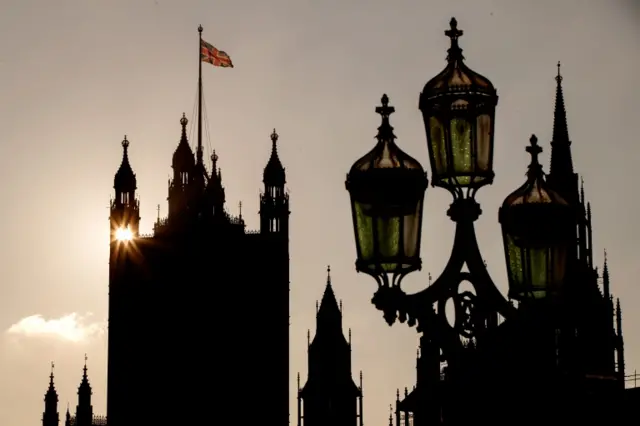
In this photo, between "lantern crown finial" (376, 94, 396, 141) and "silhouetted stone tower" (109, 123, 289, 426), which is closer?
"lantern crown finial" (376, 94, 396, 141)

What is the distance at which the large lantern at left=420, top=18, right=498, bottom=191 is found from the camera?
77.3 ft

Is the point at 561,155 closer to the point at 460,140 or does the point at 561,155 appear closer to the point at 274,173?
the point at 274,173

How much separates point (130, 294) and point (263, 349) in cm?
1042

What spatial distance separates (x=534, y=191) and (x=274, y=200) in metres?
130

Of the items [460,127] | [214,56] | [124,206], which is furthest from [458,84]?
[124,206]

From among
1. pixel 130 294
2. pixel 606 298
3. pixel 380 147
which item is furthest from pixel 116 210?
pixel 380 147

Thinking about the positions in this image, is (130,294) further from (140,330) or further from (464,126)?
(464,126)

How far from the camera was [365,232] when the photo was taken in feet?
76.4

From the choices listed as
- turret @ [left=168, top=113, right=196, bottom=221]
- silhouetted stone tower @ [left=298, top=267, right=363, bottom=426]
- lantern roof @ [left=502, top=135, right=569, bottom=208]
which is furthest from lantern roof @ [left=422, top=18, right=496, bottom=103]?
turret @ [left=168, top=113, right=196, bottom=221]

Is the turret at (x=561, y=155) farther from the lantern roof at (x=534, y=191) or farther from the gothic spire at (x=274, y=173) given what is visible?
the lantern roof at (x=534, y=191)

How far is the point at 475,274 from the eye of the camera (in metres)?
23.6

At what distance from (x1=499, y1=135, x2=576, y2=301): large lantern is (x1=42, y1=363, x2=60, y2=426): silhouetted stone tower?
128 meters

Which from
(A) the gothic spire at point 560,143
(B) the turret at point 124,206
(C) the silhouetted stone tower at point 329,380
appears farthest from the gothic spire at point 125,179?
(A) the gothic spire at point 560,143

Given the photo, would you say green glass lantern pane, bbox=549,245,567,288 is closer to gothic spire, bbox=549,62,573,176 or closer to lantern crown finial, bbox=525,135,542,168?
lantern crown finial, bbox=525,135,542,168
